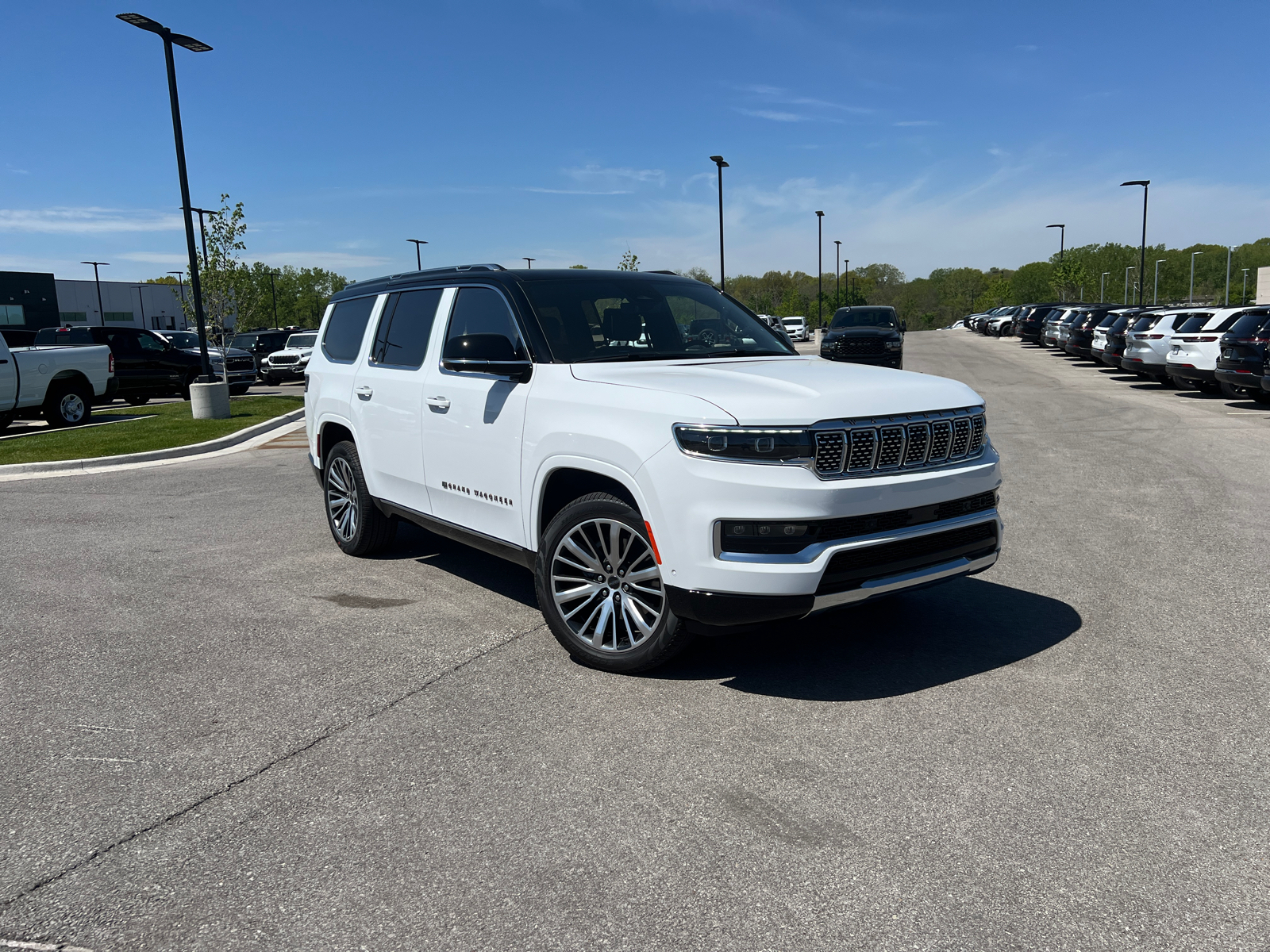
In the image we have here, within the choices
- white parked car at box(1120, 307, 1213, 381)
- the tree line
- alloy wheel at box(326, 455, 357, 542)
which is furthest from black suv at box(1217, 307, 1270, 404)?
the tree line

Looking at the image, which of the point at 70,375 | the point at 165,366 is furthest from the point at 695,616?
the point at 165,366

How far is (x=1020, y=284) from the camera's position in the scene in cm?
15688

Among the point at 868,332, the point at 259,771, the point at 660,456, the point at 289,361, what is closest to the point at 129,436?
the point at 259,771

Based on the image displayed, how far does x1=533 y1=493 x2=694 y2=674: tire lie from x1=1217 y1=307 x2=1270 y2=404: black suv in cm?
1568

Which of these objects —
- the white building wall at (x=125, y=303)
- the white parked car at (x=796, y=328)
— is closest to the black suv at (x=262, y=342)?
the white parked car at (x=796, y=328)

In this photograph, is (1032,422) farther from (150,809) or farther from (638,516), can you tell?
(150,809)

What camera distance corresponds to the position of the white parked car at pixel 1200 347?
64.1ft

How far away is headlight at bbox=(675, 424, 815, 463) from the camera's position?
4.14m

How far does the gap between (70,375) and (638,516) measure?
16.4 m

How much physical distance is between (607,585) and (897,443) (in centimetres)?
148

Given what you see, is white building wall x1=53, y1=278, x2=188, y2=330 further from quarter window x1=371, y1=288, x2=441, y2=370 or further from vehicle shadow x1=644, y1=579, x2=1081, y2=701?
vehicle shadow x1=644, y1=579, x2=1081, y2=701

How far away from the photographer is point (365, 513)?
692 centimetres

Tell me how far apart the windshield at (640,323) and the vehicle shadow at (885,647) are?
160cm

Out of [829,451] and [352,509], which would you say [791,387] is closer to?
[829,451]
